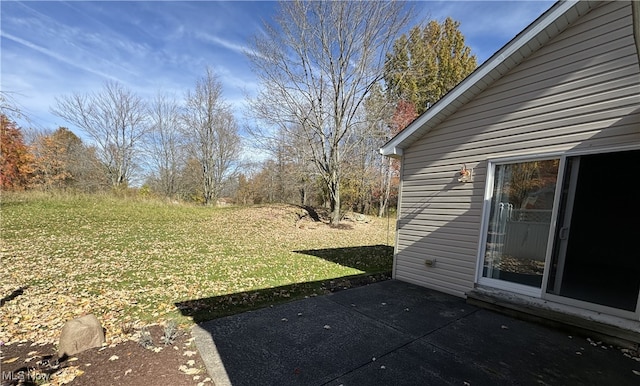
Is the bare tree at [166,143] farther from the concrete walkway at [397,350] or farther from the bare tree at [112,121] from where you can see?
the concrete walkway at [397,350]

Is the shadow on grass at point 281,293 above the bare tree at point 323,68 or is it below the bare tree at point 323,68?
below

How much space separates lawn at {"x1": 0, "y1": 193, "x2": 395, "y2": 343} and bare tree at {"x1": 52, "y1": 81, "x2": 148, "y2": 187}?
7.18 metres

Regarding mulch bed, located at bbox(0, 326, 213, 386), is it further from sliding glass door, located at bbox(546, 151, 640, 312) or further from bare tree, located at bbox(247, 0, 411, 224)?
bare tree, located at bbox(247, 0, 411, 224)

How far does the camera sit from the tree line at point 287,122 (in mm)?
11539

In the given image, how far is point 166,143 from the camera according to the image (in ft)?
72.1

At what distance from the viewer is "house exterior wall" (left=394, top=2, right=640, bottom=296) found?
2.94 metres

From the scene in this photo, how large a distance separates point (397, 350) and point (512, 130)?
3395 millimetres

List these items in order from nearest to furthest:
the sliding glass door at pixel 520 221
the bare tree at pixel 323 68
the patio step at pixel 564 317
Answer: the patio step at pixel 564 317 → the sliding glass door at pixel 520 221 → the bare tree at pixel 323 68

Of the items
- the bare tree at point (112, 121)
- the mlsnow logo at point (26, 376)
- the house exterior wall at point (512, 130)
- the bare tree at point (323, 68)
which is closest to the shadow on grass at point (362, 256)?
the house exterior wall at point (512, 130)

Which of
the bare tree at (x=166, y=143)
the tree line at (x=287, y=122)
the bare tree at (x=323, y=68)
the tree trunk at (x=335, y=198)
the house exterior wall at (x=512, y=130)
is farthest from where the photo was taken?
the bare tree at (x=166, y=143)

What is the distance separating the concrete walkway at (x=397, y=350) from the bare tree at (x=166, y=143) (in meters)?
21.9

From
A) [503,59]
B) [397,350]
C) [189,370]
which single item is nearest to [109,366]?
[189,370]

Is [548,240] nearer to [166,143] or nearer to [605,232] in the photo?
[605,232]

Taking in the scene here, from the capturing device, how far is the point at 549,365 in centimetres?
249
